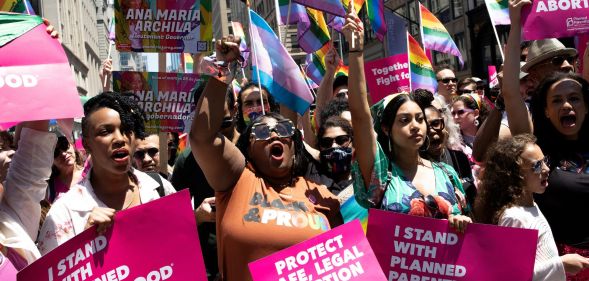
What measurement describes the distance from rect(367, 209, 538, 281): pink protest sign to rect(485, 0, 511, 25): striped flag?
3.51 meters

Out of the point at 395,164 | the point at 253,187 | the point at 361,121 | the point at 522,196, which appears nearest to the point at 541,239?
the point at 522,196

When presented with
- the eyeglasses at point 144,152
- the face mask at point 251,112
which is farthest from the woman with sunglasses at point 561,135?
the eyeglasses at point 144,152

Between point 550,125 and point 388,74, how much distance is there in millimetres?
4132

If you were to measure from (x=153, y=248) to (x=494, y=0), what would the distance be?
15.2 ft

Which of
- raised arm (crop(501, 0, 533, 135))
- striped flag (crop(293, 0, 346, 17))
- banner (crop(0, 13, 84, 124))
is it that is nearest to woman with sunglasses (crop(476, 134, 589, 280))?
raised arm (crop(501, 0, 533, 135))

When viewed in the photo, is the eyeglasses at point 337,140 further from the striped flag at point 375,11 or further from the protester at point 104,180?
the striped flag at point 375,11

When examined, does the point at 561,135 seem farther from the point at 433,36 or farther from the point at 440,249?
the point at 433,36

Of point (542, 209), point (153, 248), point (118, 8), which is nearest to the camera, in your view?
point (153, 248)

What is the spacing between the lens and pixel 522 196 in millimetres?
3543

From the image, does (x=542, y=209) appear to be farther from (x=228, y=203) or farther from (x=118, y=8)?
(x=118, y=8)

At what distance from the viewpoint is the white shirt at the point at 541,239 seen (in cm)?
338

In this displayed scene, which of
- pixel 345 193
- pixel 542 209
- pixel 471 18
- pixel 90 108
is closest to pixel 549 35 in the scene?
pixel 542 209

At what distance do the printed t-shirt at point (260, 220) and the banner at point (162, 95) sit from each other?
3.30 m

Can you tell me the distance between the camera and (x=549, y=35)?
4.95m
